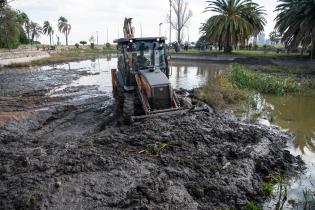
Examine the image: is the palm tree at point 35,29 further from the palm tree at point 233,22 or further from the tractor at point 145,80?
the tractor at point 145,80

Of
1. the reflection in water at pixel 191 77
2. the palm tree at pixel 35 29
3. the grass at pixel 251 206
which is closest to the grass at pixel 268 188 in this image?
the grass at pixel 251 206

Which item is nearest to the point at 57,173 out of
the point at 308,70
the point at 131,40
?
the point at 131,40

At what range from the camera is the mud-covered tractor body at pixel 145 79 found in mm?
9617

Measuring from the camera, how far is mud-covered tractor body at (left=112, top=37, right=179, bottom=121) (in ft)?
31.6

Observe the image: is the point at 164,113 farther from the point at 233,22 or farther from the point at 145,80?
the point at 233,22

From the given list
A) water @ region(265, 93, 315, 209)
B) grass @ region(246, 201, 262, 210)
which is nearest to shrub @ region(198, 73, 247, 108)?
water @ region(265, 93, 315, 209)

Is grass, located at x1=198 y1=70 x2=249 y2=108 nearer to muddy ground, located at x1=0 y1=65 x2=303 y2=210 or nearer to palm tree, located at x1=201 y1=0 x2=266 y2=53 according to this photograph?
muddy ground, located at x1=0 y1=65 x2=303 y2=210

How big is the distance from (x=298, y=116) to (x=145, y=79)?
22.1ft

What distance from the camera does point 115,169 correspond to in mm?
6238

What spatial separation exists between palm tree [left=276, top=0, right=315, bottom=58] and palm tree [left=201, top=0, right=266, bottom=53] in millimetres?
5681

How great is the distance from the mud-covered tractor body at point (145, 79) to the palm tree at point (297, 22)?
67.1 feet

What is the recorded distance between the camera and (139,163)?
658 centimetres

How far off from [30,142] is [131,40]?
179 inches

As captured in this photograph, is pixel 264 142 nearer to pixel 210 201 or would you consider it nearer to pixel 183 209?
pixel 210 201
